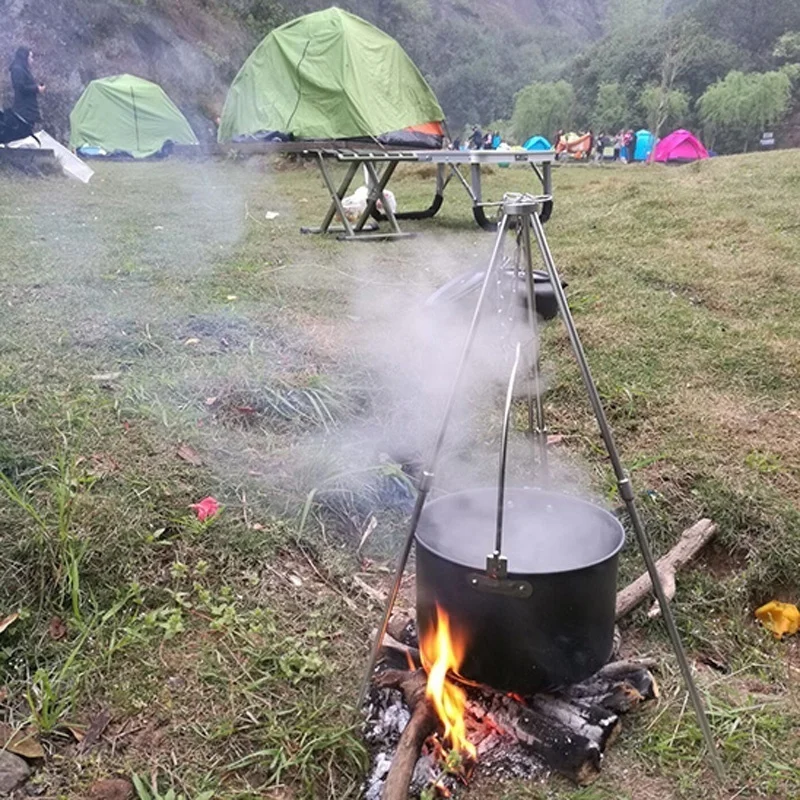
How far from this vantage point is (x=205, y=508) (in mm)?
2156

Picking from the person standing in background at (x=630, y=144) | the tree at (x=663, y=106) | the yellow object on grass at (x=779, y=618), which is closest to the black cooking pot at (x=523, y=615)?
the yellow object on grass at (x=779, y=618)

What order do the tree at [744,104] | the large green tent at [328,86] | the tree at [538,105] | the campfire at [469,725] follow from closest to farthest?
the campfire at [469,725]
the tree at [538,105]
the large green tent at [328,86]
the tree at [744,104]

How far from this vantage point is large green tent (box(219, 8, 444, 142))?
9062 mm

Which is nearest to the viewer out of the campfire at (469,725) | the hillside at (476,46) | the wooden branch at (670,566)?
the campfire at (469,725)

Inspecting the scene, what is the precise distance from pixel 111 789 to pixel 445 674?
0.67 meters

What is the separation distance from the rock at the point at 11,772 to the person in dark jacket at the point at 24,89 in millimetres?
9986

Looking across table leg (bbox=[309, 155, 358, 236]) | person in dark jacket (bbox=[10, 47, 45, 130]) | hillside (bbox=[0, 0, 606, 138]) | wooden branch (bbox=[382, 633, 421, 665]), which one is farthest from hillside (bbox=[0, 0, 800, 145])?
wooden branch (bbox=[382, 633, 421, 665])

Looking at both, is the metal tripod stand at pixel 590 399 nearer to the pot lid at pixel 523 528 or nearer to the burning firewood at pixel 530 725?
the burning firewood at pixel 530 725

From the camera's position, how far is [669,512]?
94.1 inches

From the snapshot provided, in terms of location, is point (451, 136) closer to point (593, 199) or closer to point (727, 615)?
point (593, 199)

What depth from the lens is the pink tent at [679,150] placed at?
65.9ft

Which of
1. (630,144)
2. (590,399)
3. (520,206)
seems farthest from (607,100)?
(590,399)

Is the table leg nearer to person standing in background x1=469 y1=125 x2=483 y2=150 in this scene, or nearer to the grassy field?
the grassy field

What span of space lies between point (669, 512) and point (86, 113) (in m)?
17.0
